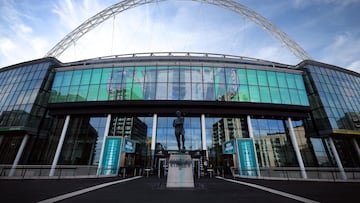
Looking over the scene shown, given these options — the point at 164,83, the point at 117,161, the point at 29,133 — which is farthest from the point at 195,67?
the point at 29,133

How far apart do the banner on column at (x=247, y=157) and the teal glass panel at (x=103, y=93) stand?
20.6 m

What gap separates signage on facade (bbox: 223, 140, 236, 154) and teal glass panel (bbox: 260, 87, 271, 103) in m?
9.32

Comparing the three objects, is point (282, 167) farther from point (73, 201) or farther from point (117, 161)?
point (73, 201)

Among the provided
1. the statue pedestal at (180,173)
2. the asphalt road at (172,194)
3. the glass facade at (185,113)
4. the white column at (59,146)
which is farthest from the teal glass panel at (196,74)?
the white column at (59,146)

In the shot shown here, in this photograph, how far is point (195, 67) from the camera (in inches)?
1005

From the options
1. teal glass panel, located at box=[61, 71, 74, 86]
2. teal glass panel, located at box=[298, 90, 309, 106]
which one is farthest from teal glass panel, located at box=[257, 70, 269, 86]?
teal glass panel, located at box=[61, 71, 74, 86]

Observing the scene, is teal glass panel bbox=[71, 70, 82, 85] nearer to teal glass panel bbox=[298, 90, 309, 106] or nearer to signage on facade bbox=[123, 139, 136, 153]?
signage on facade bbox=[123, 139, 136, 153]

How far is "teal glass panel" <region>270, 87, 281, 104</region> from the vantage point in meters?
23.9

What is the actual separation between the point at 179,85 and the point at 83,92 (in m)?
15.8

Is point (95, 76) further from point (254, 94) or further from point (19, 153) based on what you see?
point (254, 94)

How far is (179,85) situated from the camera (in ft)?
78.9

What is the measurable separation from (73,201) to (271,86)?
92.6 ft

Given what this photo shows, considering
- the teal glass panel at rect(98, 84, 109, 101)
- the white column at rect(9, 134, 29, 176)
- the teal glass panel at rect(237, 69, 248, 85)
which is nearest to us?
the white column at rect(9, 134, 29, 176)

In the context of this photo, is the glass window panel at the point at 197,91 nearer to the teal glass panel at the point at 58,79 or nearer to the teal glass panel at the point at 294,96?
the teal glass panel at the point at 294,96
